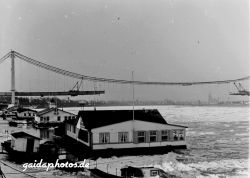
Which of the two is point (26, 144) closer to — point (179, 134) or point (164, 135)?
point (164, 135)

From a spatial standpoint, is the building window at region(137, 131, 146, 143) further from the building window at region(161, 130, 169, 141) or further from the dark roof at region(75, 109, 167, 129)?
the building window at region(161, 130, 169, 141)

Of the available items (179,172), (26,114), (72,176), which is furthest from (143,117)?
(26,114)

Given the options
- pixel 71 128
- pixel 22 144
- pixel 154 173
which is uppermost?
pixel 71 128

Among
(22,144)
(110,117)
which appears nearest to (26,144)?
(22,144)

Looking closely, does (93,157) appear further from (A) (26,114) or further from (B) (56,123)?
(A) (26,114)

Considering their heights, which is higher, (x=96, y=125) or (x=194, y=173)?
(x=96, y=125)

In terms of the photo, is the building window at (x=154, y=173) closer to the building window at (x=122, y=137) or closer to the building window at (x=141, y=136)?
the building window at (x=122, y=137)

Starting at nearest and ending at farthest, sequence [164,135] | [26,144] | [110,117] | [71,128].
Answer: [26,144] < [164,135] < [110,117] < [71,128]

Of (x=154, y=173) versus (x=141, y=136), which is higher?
(x=141, y=136)
